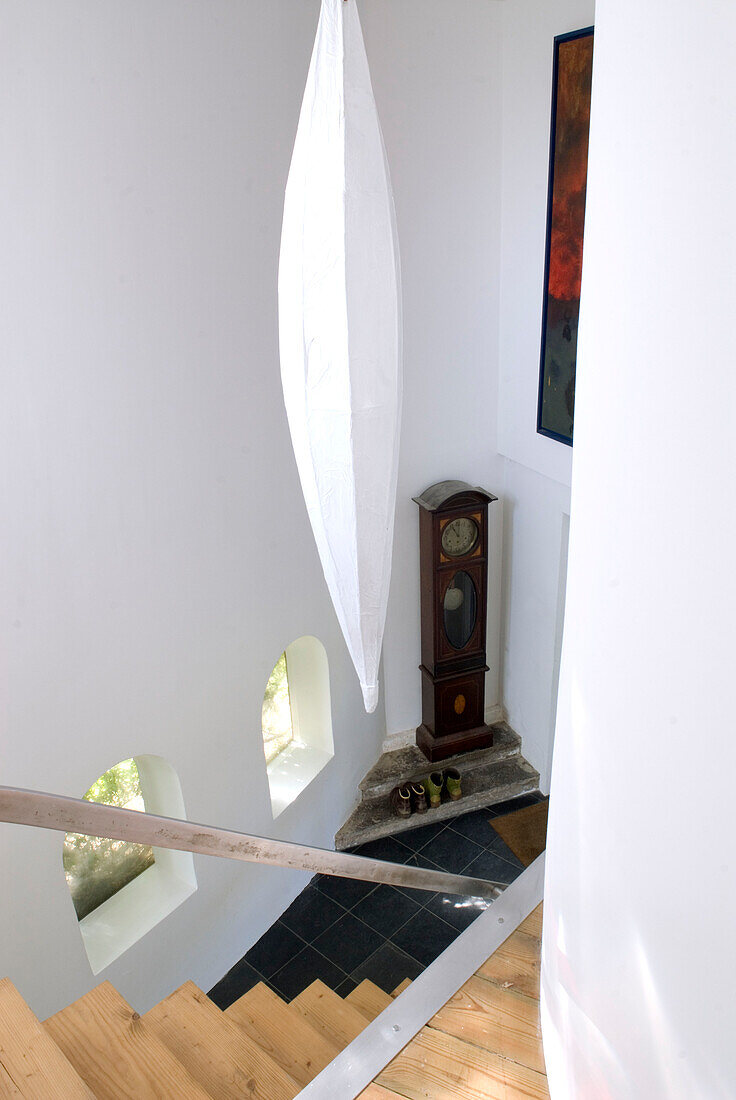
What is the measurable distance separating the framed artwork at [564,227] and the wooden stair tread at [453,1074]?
3871mm

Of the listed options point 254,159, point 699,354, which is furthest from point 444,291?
point 699,354

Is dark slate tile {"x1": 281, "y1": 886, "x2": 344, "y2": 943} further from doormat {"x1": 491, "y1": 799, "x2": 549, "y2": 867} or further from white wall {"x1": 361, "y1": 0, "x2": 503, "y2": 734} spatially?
white wall {"x1": 361, "y1": 0, "x2": 503, "y2": 734}

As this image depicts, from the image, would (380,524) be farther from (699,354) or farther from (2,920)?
(2,920)

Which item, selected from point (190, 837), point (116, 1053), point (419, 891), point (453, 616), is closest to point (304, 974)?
point (419, 891)

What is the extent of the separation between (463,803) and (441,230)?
3.95 meters

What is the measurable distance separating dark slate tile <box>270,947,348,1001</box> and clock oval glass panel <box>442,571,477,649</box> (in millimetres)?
2255

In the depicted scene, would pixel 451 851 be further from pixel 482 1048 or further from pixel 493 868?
pixel 482 1048

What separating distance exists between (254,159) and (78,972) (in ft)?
13.3

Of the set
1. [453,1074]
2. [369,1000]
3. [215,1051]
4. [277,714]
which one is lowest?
[369,1000]

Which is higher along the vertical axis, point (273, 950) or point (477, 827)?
point (477, 827)

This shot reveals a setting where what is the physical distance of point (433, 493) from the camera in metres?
6.02

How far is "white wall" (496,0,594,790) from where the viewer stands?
5.20 meters

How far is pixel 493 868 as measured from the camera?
6.08m

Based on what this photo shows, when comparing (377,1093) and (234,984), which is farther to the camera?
(234,984)
